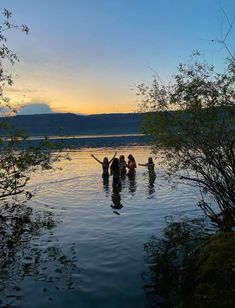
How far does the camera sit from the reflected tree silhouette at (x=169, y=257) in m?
14.2

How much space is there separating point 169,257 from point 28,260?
5.80 metres

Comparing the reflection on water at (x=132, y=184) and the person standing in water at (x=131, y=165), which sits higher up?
the person standing in water at (x=131, y=165)

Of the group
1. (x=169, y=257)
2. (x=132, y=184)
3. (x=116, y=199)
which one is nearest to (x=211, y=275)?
(x=169, y=257)

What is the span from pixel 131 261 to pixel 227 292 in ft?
26.3

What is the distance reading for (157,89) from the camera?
21.9 m

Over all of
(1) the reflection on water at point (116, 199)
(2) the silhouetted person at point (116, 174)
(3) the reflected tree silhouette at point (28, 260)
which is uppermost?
(2) the silhouetted person at point (116, 174)

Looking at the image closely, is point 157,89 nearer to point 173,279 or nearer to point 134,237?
point 134,237

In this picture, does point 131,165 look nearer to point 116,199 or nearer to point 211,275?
point 116,199

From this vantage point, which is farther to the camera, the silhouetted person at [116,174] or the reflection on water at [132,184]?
the silhouetted person at [116,174]

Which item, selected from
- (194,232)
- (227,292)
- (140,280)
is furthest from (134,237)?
(227,292)

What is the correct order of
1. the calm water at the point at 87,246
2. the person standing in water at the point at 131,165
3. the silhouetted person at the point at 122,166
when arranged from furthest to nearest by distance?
the silhouetted person at the point at 122,166 → the person standing in water at the point at 131,165 → the calm water at the point at 87,246

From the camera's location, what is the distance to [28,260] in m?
18.7

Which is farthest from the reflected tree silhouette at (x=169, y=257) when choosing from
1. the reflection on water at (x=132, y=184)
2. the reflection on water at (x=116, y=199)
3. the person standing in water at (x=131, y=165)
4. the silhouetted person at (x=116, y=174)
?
the person standing in water at (x=131, y=165)

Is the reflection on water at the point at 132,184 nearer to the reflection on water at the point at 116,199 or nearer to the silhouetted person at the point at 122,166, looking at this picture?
the silhouetted person at the point at 122,166
